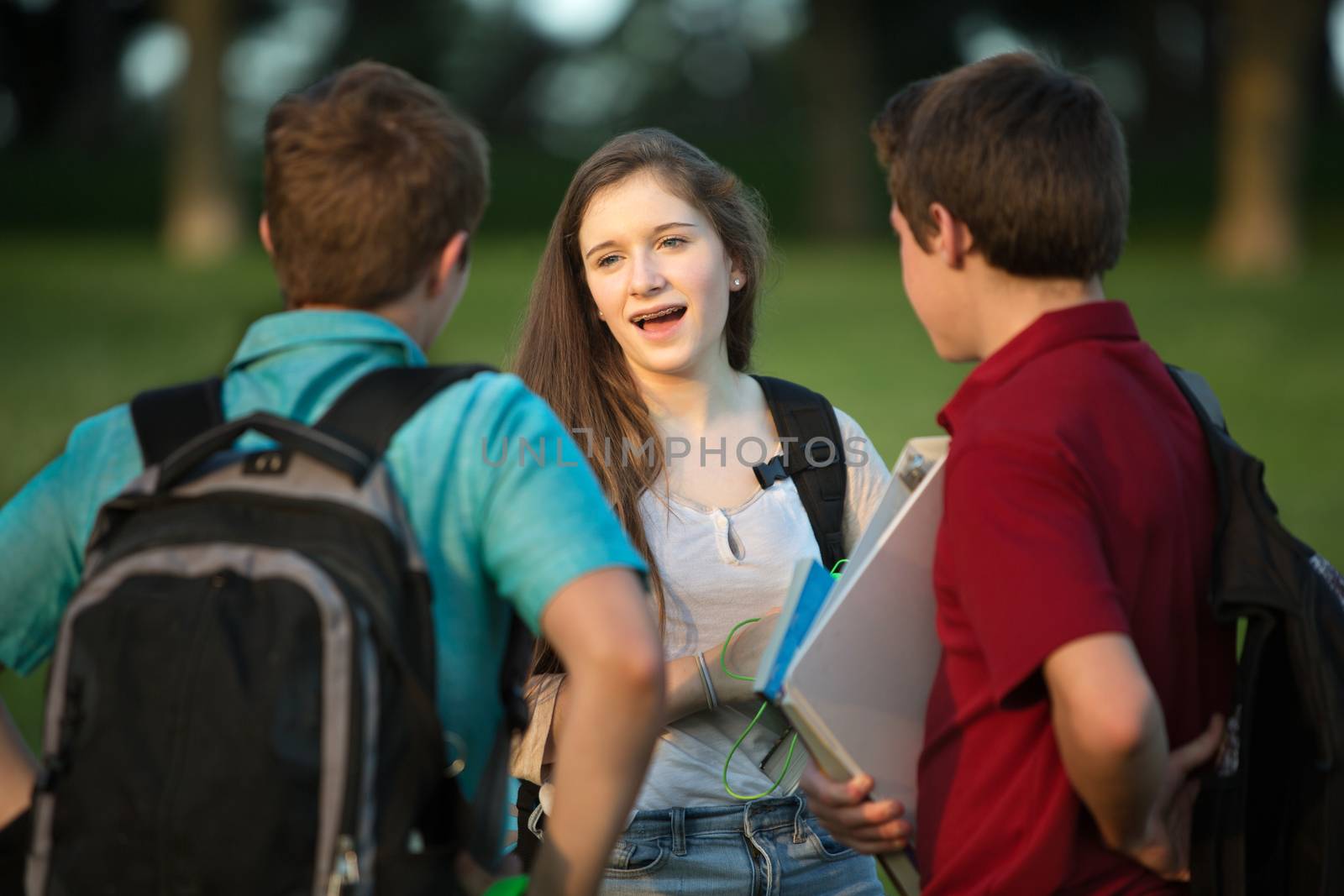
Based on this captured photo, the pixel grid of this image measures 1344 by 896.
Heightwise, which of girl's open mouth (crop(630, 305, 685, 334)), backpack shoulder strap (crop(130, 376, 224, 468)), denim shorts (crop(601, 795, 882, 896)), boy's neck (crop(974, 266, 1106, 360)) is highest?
girl's open mouth (crop(630, 305, 685, 334))

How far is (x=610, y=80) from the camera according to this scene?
4594 centimetres

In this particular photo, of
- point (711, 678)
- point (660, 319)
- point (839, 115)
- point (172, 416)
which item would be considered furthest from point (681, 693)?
point (839, 115)

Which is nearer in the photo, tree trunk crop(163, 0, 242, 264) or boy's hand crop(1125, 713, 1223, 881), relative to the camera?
boy's hand crop(1125, 713, 1223, 881)

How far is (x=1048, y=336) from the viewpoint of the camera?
2.04 metres

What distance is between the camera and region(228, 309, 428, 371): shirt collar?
6.25ft

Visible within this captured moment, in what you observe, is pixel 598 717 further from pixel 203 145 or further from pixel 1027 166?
pixel 203 145

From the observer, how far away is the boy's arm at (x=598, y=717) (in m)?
1.80

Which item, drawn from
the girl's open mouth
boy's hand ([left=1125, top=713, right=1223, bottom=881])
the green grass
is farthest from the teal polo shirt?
the green grass

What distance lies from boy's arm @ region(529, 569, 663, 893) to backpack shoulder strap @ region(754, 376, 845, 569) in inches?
45.4

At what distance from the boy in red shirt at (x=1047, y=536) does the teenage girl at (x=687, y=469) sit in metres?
0.63

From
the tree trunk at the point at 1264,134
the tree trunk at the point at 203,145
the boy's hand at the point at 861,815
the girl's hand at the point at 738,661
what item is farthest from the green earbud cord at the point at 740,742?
the tree trunk at the point at 203,145

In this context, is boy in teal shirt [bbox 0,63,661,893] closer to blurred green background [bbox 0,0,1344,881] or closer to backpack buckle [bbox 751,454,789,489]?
blurred green background [bbox 0,0,1344,881]

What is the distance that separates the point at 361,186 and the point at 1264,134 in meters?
21.3

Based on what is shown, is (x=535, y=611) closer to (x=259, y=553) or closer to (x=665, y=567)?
(x=259, y=553)
